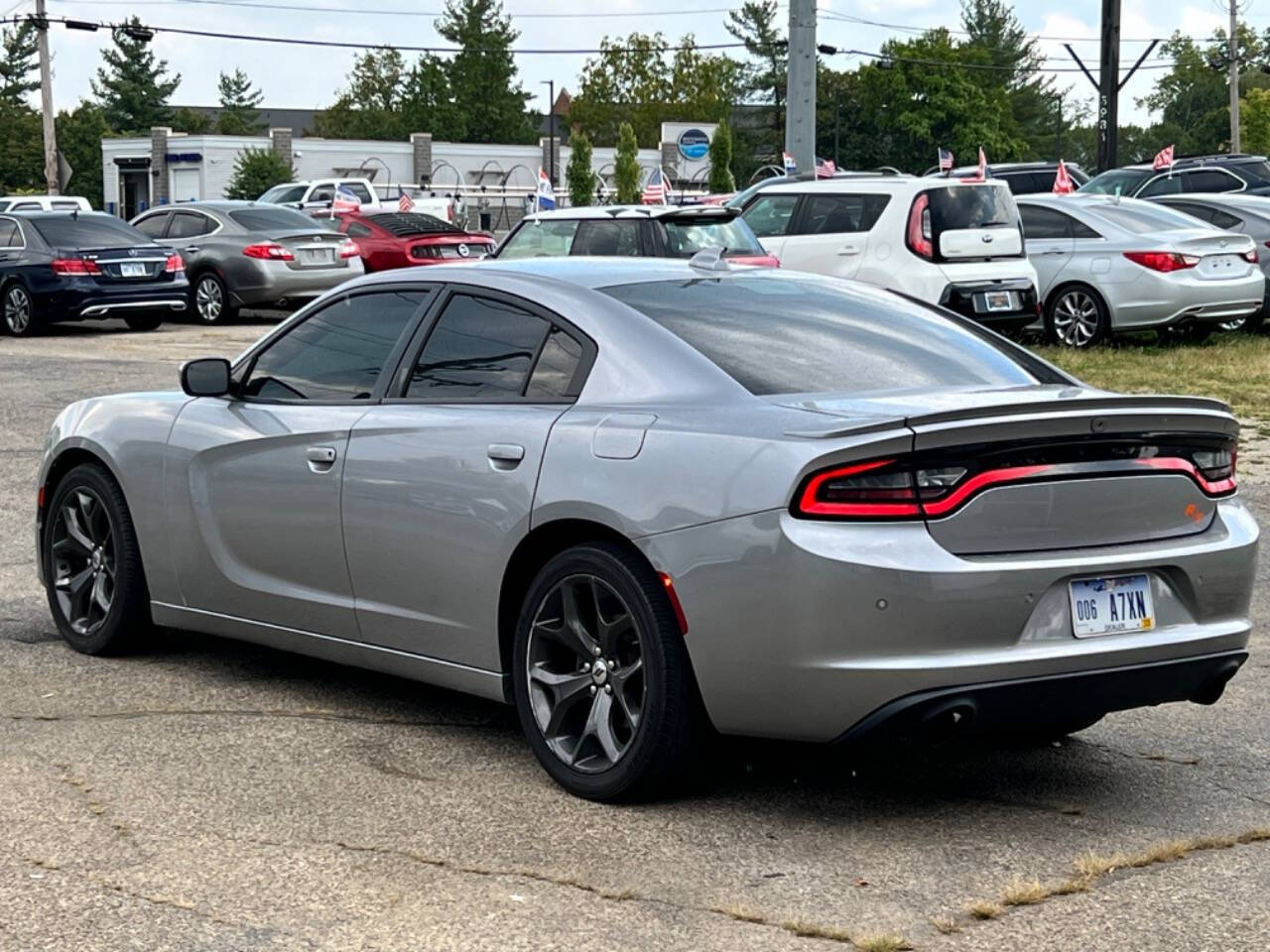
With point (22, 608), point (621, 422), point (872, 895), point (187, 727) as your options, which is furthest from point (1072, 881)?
point (22, 608)

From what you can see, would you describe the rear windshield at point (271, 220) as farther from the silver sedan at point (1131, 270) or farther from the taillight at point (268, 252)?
the silver sedan at point (1131, 270)

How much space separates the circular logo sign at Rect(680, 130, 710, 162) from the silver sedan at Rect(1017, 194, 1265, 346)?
2368 inches

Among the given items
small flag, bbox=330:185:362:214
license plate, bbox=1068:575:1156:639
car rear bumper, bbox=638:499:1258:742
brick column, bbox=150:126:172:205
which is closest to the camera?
car rear bumper, bbox=638:499:1258:742

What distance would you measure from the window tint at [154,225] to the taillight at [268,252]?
182cm

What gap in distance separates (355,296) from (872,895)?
283 cm

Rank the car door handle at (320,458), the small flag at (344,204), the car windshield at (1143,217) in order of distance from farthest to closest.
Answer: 1. the small flag at (344,204)
2. the car windshield at (1143,217)
3. the car door handle at (320,458)

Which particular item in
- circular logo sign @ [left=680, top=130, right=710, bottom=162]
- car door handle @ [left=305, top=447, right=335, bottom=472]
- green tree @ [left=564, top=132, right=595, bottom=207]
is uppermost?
circular logo sign @ [left=680, top=130, right=710, bottom=162]

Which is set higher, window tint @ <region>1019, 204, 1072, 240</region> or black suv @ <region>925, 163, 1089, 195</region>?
black suv @ <region>925, 163, 1089, 195</region>

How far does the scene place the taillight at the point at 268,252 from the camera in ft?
79.3

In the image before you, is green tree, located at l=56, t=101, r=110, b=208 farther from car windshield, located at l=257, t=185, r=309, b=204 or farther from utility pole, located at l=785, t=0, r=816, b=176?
utility pole, located at l=785, t=0, r=816, b=176

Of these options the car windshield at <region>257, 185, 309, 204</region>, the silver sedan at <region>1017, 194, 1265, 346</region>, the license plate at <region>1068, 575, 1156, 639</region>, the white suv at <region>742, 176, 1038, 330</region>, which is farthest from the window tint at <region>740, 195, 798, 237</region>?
the car windshield at <region>257, 185, 309, 204</region>

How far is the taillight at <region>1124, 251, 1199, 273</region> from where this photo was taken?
62.9 ft

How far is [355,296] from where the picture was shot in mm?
6434

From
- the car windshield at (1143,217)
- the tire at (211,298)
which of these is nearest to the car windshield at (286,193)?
the tire at (211,298)
